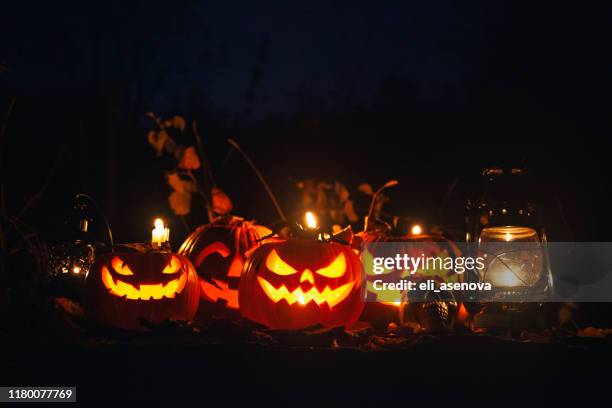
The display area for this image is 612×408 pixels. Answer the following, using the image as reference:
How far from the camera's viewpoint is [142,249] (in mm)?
2441

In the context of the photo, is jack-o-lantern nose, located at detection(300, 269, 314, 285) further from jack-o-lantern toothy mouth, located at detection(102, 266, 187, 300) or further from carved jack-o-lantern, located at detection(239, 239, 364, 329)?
jack-o-lantern toothy mouth, located at detection(102, 266, 187, 300)

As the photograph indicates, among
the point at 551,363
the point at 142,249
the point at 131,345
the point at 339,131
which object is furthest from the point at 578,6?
the point at 131,345

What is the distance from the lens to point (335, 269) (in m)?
2.31

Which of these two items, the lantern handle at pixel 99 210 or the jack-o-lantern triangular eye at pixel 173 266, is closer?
the jack-o-lantern triangular eye at pixel 173 266

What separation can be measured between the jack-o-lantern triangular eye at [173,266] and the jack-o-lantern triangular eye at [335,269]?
21.3 inches

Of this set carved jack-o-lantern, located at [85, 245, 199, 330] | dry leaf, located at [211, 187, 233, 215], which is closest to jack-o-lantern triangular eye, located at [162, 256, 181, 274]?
carved jack-o-lantern, located at [85, 245, 199, 330]

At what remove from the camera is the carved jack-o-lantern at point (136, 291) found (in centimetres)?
231

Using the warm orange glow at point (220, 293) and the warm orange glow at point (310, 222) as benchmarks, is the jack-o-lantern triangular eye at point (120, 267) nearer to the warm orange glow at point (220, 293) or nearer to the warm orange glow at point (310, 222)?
the warm orange glow at point (220, 293)

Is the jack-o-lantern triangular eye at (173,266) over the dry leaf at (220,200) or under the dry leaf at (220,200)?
under

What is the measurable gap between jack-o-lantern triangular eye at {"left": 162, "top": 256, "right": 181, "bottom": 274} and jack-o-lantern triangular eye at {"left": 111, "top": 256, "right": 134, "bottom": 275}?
0.42 feet

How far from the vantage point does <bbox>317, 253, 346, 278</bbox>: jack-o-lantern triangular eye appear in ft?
7.49

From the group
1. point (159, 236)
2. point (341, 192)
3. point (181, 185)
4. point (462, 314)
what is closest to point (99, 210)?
point (159, 236)

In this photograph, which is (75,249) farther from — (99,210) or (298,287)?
(298,287)

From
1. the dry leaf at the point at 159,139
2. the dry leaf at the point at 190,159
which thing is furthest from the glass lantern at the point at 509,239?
the dry leaf at the point at 159,139
